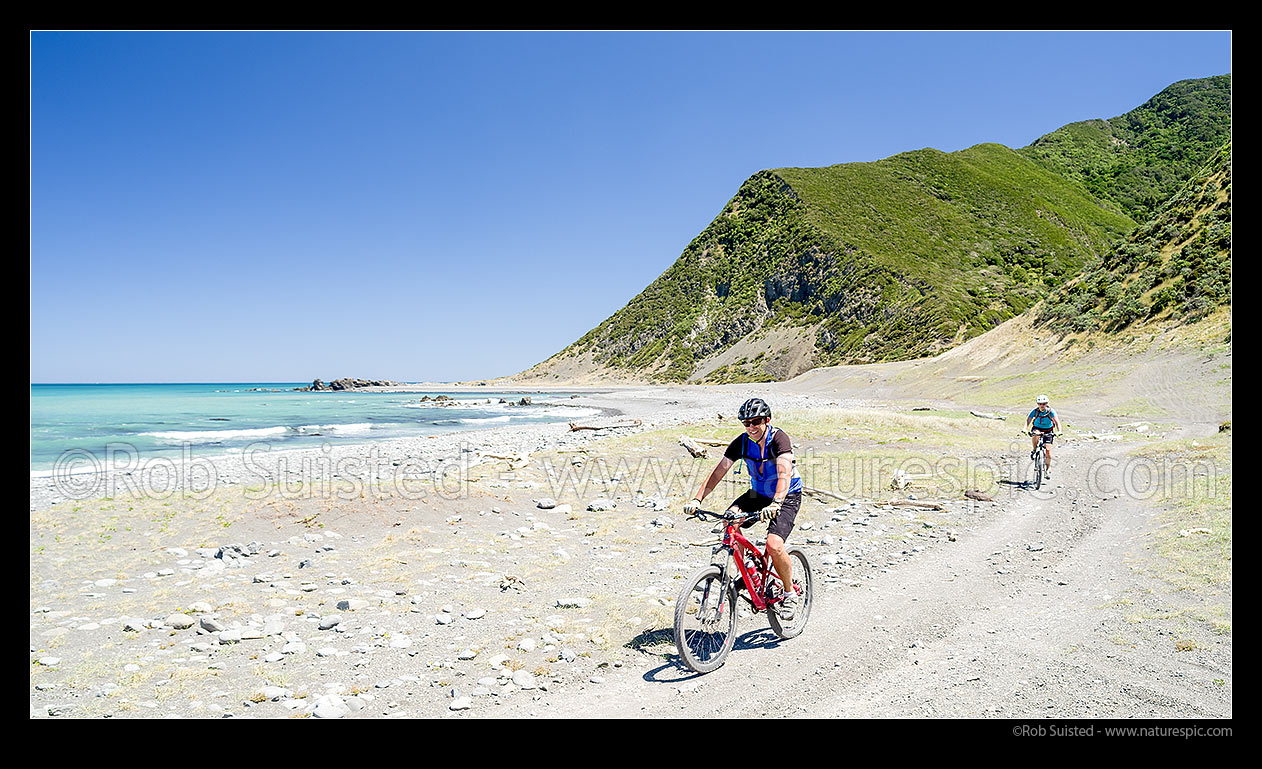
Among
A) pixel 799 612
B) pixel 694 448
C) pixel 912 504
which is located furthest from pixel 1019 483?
pixel 799 612

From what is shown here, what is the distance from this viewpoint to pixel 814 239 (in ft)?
427

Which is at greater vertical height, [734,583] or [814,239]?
[814,239]

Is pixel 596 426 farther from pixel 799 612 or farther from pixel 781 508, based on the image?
pixel 781 508

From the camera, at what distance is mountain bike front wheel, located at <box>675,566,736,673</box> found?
221 inches

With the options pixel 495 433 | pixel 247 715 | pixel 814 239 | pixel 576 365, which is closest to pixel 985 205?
pixel 814 239

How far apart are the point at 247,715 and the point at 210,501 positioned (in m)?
10.3

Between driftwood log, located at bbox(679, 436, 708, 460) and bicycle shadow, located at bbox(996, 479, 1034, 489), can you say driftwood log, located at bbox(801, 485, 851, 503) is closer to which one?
bicycle shadow, located at bbox(996, 479, 1034, 489)

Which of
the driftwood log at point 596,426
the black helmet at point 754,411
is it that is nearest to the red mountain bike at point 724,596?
the black helmet at point 754,411

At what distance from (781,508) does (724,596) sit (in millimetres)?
1030

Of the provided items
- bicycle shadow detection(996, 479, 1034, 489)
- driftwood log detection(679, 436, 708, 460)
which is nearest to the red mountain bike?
bicycle shadow detection(996, 479, 1034, 489)

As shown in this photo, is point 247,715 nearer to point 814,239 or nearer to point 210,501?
point 210,501

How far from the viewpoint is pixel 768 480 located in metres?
6.19

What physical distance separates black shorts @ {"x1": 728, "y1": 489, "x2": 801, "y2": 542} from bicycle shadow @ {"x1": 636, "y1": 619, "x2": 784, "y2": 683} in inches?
46.8
